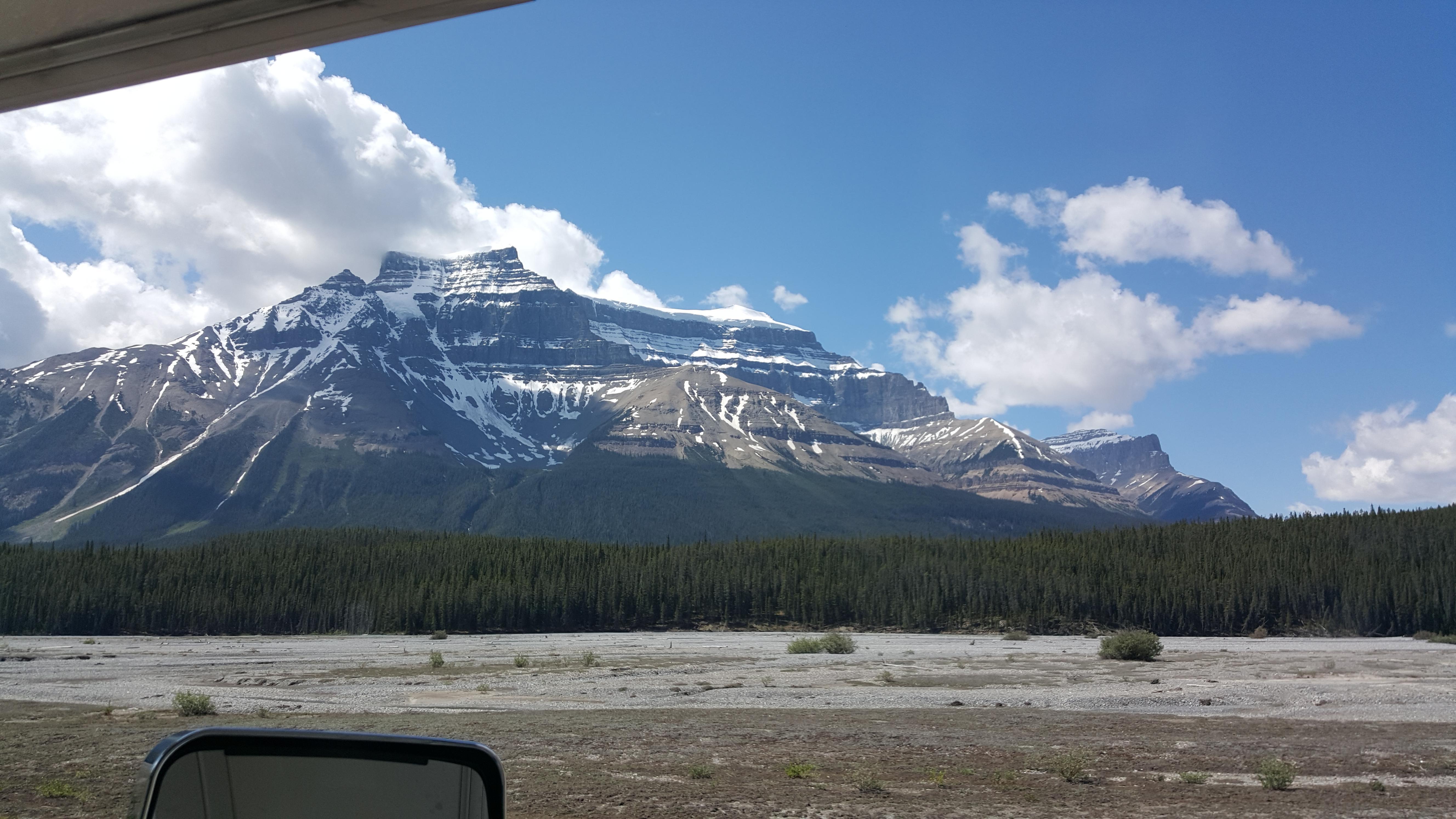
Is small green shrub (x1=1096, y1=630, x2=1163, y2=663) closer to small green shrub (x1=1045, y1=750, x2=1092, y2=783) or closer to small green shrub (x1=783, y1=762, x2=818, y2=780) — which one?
small green shrub (x1=1045, y1=750, x2=1092, y2=783)

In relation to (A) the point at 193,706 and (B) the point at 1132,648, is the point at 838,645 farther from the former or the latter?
(A) the point at 193,706

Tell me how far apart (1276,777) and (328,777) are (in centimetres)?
1486

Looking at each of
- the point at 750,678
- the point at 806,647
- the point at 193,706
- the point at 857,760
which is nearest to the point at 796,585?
Result: the point at 806,647

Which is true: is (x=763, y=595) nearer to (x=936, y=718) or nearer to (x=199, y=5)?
(x=936, y=718)

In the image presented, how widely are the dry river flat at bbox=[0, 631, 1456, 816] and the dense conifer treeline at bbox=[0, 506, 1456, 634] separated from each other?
114 feet

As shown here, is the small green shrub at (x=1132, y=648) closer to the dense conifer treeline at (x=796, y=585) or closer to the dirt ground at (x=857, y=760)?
the dirt ground at (x=857, y=760)

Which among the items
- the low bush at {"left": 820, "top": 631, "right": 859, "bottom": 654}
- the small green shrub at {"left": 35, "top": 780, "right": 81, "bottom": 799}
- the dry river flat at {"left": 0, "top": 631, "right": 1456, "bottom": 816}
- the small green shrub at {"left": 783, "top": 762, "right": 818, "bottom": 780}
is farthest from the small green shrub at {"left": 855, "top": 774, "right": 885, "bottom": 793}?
the low bush at {"left": 820, "top": 631, "right": 859, "bottom": 654}

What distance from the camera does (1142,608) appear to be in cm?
7825

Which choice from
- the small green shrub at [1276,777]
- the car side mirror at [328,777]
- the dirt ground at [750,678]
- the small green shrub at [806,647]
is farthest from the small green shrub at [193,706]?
the small green shrub at [806,647]

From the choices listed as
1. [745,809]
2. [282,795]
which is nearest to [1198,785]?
[745,809]

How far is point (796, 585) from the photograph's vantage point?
94250mm

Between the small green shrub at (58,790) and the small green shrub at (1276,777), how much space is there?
16339mm

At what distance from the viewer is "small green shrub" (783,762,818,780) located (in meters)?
13.9

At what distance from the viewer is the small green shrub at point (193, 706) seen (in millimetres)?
21594
